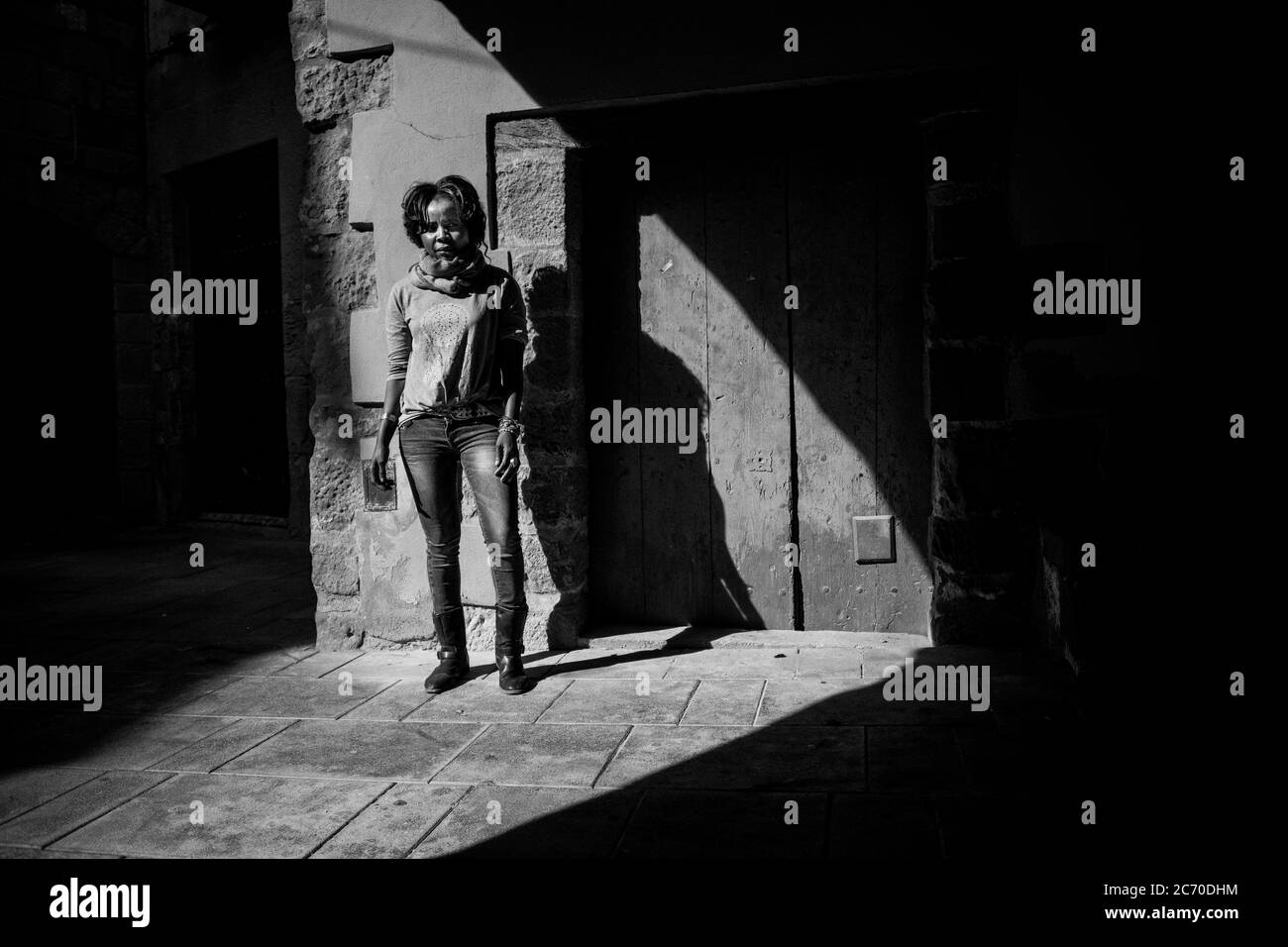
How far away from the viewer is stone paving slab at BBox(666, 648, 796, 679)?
3.82 metres

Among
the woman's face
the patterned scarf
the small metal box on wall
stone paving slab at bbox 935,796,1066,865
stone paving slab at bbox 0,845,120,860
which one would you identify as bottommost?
stone paving slab at bbox 0,845,120,860

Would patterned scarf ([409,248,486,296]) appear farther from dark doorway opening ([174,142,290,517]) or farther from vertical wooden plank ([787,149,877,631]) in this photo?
dark doorway opening ([174,142,290,517])

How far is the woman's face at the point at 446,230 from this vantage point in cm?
370

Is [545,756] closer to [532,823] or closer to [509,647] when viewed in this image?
[532,823]

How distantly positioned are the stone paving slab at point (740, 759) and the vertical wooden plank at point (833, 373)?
1.21 m

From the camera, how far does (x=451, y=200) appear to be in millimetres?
3693

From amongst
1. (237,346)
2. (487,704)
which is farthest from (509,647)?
(237,346)

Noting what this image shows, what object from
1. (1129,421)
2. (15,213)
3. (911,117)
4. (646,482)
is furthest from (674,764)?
(15,213)

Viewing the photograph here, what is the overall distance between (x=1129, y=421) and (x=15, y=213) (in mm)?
8249

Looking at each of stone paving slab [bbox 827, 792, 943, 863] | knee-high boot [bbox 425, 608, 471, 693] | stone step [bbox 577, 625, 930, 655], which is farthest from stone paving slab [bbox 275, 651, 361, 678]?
stone paving slab [bbox 827, 792, 943, 863]

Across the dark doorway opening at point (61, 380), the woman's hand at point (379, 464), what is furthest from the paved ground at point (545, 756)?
the dark doorway opening at point (61, 380)

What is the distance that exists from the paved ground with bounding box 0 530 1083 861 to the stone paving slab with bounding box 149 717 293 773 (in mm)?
10

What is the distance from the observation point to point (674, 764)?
2.90 m

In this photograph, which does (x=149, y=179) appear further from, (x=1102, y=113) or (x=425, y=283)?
(x=1102, y=113)
